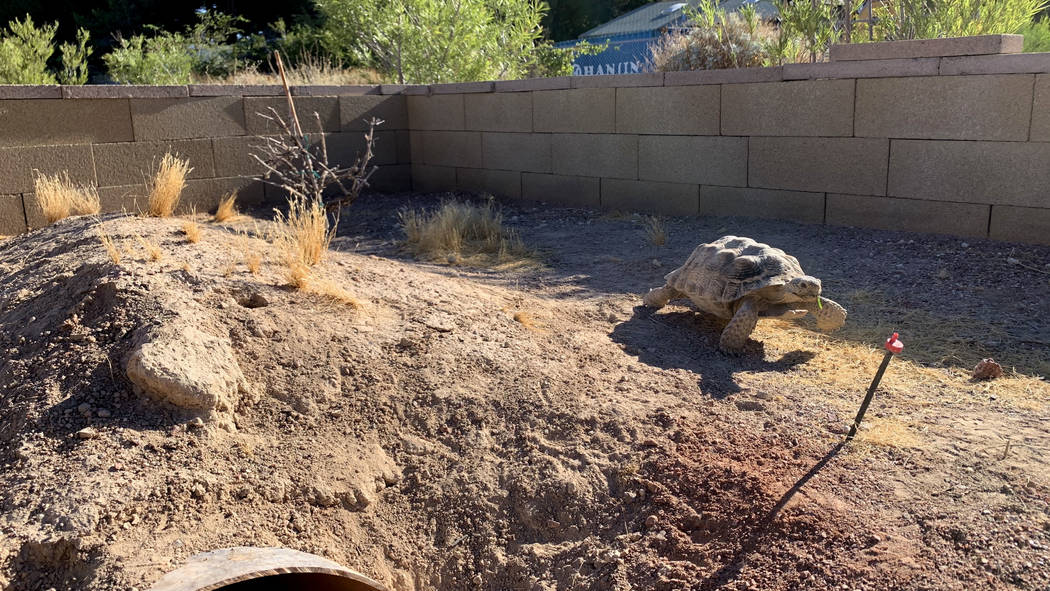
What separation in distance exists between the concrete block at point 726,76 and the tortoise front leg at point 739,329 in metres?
3.38

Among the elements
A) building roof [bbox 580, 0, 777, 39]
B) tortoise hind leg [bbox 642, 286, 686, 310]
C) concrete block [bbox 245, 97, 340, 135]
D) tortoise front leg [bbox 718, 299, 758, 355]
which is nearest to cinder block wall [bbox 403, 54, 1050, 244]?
concrete block [bbox 245, 97, 340, 135]

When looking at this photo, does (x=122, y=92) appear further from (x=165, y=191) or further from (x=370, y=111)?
(x=370, y=111)

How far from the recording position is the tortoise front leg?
4.29m

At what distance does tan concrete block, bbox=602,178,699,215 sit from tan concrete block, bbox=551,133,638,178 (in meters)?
0.12

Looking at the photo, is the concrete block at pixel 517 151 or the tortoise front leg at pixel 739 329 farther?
the concrete block at pixel 517 151

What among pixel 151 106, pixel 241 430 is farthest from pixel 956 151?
pixel 151 106

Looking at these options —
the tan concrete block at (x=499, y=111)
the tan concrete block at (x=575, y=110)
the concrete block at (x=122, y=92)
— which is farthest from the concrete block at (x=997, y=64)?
the concrete block at (x=122, y=92)

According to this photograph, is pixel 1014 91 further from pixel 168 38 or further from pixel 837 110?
pixel 168 38

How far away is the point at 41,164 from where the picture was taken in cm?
771

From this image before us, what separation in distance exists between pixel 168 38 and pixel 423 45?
25.6 ft

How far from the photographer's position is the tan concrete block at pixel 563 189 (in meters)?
8.69

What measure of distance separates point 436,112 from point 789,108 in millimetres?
4589

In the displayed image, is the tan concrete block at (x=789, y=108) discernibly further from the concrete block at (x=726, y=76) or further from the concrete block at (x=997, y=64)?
the concrete block at (x=997, y=64)

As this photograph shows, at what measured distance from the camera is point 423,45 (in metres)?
→ 11.5
